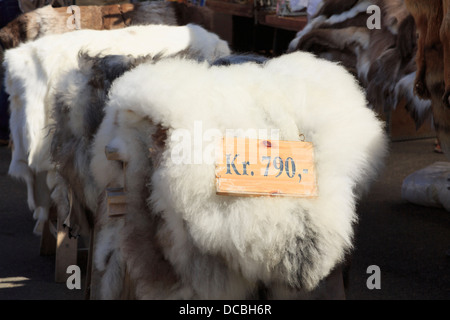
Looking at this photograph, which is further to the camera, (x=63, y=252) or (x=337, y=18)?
(x=337, y=18)

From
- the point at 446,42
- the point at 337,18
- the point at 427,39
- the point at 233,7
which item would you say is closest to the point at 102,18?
the point at 337,18

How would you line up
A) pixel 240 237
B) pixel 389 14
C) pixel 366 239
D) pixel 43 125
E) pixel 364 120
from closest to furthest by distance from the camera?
pixel 240 237, pixel 364 120, pixel 43 125, pixel 366 239, pixel 389 14

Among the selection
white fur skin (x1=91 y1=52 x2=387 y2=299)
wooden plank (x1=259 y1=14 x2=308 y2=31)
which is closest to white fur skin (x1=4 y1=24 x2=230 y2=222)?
white fur skin (x1=91 y1=52 x2=387 y2=299)

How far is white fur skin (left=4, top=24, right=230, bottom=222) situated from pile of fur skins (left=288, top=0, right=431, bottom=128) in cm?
113

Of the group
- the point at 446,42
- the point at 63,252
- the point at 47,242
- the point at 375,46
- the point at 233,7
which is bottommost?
the point at 47,242

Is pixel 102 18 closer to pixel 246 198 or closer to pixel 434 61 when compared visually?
pixel 434 61

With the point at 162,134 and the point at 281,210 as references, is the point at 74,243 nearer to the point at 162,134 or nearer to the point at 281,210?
the point at 162,134

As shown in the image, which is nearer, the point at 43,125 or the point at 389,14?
the point at 43,125

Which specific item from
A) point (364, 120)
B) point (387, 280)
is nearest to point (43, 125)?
point (364, 120)

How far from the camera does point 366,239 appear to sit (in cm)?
323

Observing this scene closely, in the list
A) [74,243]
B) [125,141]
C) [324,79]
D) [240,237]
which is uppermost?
[324,79]

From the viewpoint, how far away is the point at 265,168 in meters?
1.67

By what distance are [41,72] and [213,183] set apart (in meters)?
1.29

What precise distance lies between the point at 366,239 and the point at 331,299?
1559 millimetres
